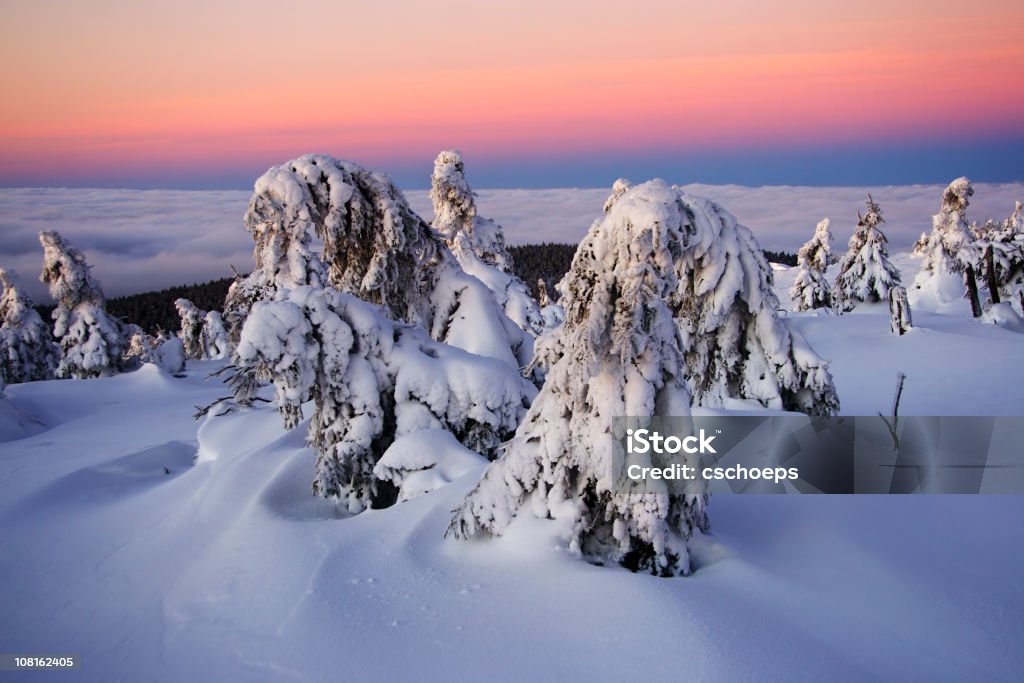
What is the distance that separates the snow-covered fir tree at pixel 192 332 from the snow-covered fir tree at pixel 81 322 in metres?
20.3

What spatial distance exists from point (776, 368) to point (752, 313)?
117cm

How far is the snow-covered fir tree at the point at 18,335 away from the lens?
3406cm

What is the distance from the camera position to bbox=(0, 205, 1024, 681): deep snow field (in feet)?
14.2

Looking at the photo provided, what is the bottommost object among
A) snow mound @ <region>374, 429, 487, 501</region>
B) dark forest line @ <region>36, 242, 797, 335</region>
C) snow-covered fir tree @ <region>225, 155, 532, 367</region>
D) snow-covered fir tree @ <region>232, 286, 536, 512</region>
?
dark forest line @ <region>36, 242, 797, 335</region>

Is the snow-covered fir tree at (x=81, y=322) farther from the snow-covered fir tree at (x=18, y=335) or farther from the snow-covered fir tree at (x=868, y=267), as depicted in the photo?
the snow-covered fir tree at (x=868, y=267)

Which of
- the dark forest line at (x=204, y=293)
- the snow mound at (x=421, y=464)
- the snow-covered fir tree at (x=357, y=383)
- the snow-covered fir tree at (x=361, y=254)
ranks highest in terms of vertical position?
the snow-covered fir tree at (x=361, y=254)

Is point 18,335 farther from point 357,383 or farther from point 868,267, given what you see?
point 868,267

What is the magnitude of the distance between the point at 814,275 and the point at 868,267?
5263 mm

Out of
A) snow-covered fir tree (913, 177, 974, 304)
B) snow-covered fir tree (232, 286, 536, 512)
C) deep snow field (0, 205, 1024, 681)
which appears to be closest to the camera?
deep snow field (0, 205, 1024, 681)

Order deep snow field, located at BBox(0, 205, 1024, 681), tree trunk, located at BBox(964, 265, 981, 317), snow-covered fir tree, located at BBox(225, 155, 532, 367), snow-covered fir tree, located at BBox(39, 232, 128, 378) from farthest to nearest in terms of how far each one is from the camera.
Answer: tree trunk, located at BBox(964, 265, 981, 317)
snow-covered fir tree, located at BBox(39, 232, 128, 378)
snow-covered fir tree, located at BBox(225, 155, 532, 367)
deep snow field, located at BBox(0, 205, 1024, 681)

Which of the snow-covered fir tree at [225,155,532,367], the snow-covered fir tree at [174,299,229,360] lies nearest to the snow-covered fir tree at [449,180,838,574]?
the snow-covered fir tree at [225,155,532,367]

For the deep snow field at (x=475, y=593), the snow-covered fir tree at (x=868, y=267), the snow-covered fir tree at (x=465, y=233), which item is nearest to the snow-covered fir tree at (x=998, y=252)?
the snow-covered fir tree at (x=868, y=267)

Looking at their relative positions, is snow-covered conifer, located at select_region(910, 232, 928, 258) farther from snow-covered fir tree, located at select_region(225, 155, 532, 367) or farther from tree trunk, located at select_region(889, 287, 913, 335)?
snow-covered fir tree, located at select_region(225, 155, 532, 367)

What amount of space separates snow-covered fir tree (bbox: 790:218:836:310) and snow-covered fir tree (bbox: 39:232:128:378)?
135 feet
